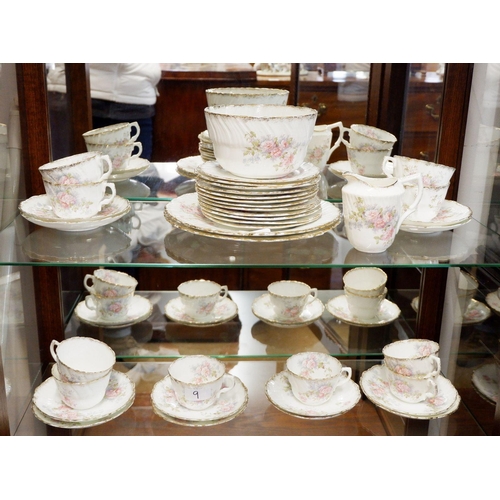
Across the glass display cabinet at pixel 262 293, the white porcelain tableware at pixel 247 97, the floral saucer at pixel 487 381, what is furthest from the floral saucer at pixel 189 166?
the floral saucer at pixel 487 381

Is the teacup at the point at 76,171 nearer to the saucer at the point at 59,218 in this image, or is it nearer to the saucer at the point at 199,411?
the saucer at the point at 59,218

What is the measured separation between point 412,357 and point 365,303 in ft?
0.50

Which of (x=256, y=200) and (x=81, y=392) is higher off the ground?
(x=256, y=200)

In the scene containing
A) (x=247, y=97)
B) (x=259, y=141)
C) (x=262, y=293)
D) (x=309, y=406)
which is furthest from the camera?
(x=262, y=293)

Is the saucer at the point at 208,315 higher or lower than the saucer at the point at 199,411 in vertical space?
higher

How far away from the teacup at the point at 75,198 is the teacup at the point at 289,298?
0.44 m

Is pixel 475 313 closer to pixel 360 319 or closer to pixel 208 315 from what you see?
pixel 360 319

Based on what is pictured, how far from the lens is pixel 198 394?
1.02m

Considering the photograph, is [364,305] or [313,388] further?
[364,305]

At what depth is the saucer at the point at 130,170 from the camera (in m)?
1.03

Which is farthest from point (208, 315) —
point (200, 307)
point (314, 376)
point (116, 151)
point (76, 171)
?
point (76, 171)

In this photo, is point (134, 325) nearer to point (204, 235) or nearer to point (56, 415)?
point (56, 415)

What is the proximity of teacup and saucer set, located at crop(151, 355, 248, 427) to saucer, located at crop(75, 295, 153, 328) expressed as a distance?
16cm

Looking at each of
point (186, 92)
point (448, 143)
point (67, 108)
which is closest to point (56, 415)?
point (67, 108)
